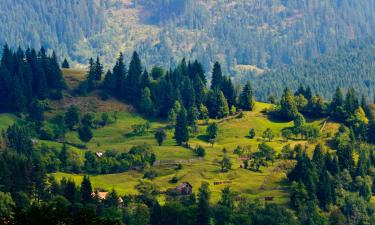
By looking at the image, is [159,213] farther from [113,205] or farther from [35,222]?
[35,222]

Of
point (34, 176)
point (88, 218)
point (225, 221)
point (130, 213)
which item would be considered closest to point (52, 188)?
point (34, 176)

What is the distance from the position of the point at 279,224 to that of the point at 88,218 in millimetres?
103554

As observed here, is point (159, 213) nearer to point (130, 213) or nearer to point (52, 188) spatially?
point (130, 213)

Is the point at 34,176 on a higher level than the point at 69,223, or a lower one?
lower

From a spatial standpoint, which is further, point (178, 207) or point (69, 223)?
point (178, 207)

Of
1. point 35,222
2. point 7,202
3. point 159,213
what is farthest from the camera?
point 159,213

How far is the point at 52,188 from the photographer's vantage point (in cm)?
19950

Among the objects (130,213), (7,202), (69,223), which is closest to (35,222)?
(69,223)

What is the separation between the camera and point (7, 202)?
582 ft

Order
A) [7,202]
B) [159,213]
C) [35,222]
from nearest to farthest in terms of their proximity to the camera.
Result: [35,222]
[7,202]
[159,213]

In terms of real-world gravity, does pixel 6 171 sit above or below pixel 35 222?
below

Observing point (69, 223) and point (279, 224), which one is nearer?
point (69, 223)

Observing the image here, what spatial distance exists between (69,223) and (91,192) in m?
102

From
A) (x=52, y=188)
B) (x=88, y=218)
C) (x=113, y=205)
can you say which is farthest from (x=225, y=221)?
(x=88, y=218)
